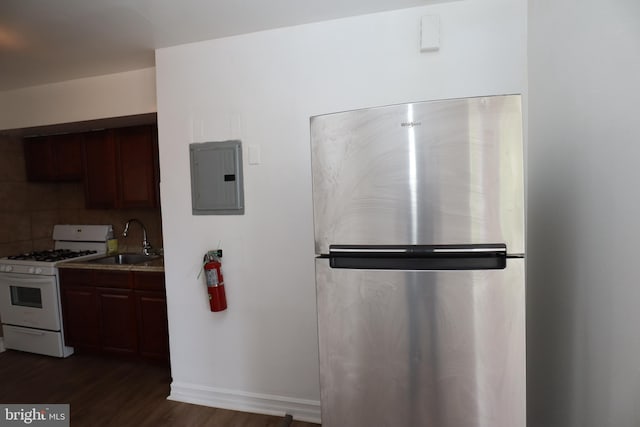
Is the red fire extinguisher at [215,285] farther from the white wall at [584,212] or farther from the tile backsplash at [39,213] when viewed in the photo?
the white wall at [584,212]

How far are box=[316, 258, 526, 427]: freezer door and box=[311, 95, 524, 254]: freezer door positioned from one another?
0.13 m

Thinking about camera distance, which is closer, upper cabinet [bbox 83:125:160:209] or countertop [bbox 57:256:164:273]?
countertop [bbox 57:256:164:273]

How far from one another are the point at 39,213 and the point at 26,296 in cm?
96

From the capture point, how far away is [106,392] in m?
2.36

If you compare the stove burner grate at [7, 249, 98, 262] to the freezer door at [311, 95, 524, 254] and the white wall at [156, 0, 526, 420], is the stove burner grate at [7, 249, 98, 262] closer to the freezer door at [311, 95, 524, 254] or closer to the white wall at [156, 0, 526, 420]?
the white wall at [156, 0, 526, 420]

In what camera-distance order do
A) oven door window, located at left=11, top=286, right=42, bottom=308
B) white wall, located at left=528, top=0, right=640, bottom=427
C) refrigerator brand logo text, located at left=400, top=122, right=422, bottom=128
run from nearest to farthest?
white wall, located at left=528, top=0, right=640, bottom=427 < refrigerator brand logo text, located at left=400, top=122, right=422, bottom=128 < oven door window, located at left=11, top=286, right=42, bottom=308

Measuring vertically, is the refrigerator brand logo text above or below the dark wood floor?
above

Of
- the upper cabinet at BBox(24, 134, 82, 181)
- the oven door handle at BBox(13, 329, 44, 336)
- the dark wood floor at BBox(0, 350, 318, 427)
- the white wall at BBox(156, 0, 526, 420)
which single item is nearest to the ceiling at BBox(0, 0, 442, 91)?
the white wall at BBox(156, 0, 526, 420)

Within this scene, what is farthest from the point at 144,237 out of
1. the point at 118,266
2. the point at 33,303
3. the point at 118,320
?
the point at 33,303

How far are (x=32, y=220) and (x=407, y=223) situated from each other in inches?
161

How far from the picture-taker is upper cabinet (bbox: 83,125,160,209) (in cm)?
286

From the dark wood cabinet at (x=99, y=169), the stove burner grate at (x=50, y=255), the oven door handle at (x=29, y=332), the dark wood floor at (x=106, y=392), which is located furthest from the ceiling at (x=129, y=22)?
the dark wood floor at (x=106, y=392)

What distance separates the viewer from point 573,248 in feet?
4.12

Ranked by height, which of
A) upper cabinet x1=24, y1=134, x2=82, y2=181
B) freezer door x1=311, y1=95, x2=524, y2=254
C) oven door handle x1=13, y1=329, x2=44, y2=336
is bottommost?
oven door handle x1=13, y1=329, x2=44, y2=336
